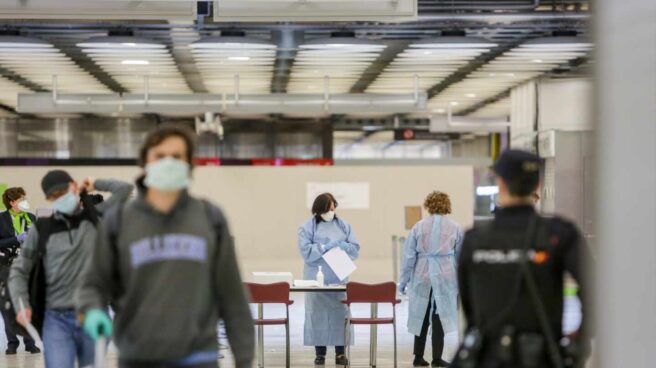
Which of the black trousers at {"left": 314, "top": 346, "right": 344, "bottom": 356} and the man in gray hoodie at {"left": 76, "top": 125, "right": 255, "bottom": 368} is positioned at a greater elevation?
the man in gray hoodie at {"left": 76, "top": 125, "right": 255, "bottom": 368}

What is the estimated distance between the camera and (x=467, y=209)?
21.0m

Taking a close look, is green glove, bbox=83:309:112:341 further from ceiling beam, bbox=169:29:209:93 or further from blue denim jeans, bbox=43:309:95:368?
ceiling beam, bbox=169:29:209:93

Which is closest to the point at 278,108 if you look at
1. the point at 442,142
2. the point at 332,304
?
the point at 332,304

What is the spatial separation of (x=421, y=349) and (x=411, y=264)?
2.61 feet

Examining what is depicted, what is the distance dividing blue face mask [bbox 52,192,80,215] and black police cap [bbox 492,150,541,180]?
2.55 m

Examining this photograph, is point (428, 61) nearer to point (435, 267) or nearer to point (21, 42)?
point (21, 42)

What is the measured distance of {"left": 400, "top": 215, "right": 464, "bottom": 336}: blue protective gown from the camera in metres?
9.91

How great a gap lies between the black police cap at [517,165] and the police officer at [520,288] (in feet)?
0.39

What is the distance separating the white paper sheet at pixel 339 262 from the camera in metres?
10.0

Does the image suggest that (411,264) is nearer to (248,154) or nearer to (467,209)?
(467,209)

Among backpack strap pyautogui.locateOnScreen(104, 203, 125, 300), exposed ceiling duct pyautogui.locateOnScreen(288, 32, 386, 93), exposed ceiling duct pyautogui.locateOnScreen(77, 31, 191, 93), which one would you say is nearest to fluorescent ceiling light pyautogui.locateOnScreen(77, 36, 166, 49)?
exposed ceiling duct pyautogui.locateOnScreen(77, 31, 191, 93)

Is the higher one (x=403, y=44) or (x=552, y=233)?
(x=403, y=44)

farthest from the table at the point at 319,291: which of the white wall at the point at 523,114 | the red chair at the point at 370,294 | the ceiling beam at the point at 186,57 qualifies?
the white wall at the point at 523,114

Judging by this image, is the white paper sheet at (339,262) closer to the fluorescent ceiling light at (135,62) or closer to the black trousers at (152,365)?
the black trousers at (152,365)
